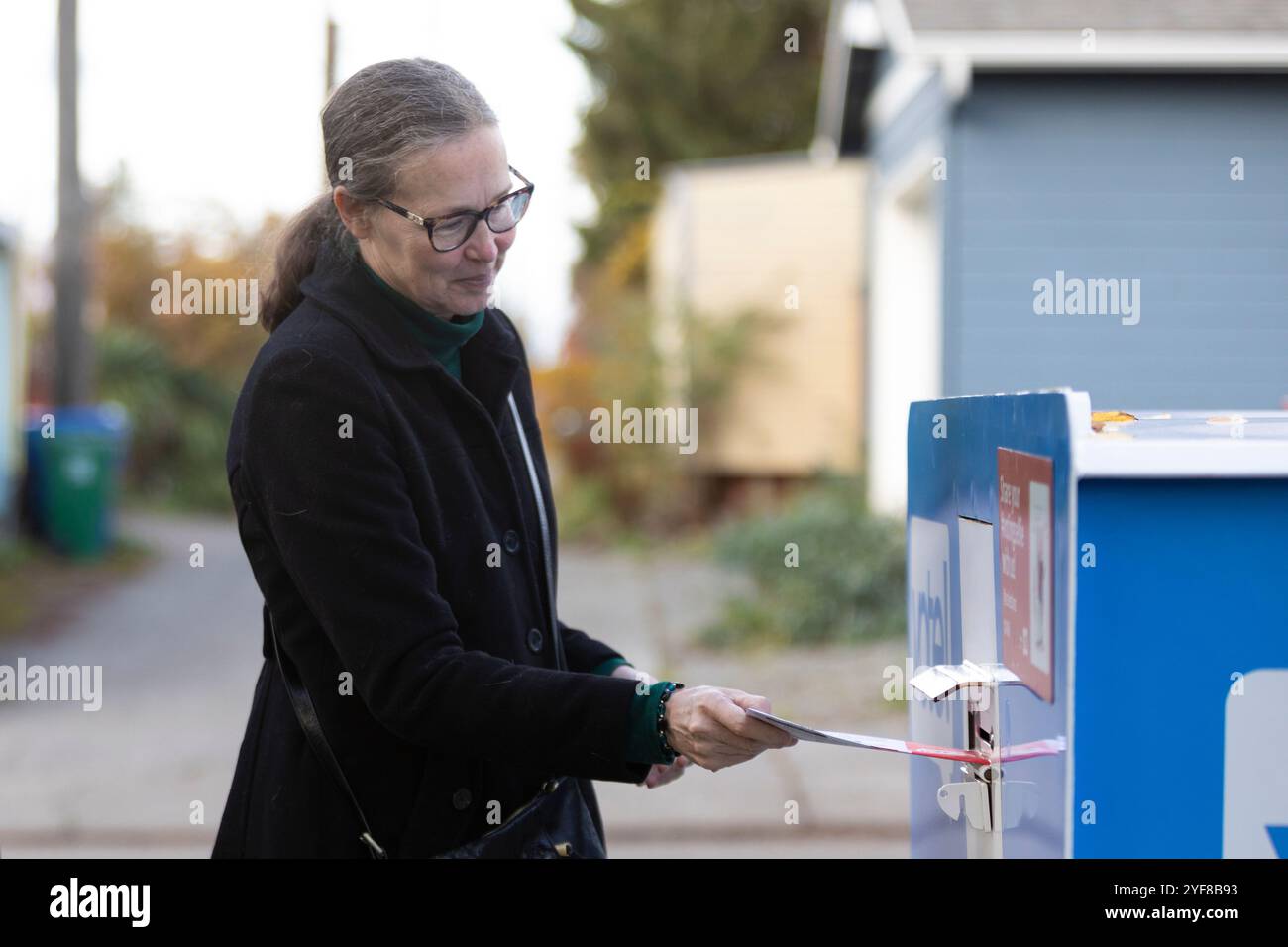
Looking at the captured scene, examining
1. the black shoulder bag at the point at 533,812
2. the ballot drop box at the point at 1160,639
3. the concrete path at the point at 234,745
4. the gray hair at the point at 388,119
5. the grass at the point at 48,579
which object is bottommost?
the concrete path at the point at 234,745

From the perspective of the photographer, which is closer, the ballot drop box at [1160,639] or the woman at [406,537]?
the ballot drop box at [1160,639]

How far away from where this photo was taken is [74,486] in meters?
11.9

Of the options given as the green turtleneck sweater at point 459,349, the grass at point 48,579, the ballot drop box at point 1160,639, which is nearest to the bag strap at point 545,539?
the green turtleneck sweater at point 459,349

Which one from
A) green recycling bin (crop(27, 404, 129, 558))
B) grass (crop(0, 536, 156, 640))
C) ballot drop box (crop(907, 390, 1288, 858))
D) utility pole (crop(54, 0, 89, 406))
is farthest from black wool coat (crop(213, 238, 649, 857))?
utility pole (crop(54, 0, 89, 406))

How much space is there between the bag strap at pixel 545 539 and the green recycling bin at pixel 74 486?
1085cm

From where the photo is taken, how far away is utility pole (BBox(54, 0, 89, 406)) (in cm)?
1291

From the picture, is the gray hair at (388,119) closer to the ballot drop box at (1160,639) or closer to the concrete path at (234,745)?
the ballot drop box at (1160,639)

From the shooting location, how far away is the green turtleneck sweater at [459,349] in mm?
1745

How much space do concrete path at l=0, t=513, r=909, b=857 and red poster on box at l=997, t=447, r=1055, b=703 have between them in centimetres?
394

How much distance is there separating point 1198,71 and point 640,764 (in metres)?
3.29

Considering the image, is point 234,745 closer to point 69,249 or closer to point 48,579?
point 48,579

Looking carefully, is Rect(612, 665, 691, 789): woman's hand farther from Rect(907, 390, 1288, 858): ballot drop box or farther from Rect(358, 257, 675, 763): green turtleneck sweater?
Rect(907, 390, 1288, 858): ballot drop box

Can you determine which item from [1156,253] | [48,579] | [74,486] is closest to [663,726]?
[1156,253]

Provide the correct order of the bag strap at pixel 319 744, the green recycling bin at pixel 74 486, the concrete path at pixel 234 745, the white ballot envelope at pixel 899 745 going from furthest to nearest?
the green recycling bin at pixel 74 486 → the concrete path at pixel 234 745 → the bag strap at pixel 319 744 → the white ballot envelope at pixel 899 745
